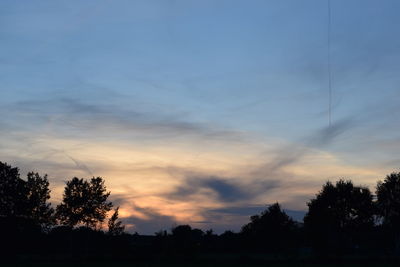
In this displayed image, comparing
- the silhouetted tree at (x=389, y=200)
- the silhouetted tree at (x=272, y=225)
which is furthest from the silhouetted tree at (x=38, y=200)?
the silhouetted tree at (x=389, y=200)

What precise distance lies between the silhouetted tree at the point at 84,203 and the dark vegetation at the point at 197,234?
0.68 feet

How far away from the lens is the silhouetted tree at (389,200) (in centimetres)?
12038

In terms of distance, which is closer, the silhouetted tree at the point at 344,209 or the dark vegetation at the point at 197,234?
the dark vegetation at the point at 197,234

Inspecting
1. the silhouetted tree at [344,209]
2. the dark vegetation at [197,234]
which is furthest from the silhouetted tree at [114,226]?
the silhouetted tree at [344,209]

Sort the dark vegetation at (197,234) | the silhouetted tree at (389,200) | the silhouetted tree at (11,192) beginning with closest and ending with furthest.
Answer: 1. the dark vegetation at (197,234)
2. the silhouetted tree at (11,192)
3. the silhouetted tree at (389,200)

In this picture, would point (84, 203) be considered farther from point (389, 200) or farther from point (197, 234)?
point (389, 200)

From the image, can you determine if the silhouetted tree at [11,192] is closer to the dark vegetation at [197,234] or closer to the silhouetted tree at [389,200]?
the dark vegetation at [197,234]

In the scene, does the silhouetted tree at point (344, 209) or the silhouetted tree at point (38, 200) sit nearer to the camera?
the silhouetted tree at point (38, 200)

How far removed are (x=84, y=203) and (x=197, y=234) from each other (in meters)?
26.6

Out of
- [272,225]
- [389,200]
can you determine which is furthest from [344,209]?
[272,225]

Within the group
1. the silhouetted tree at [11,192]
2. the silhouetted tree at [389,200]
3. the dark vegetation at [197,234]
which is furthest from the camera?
the silhouetted tree at [389,200]

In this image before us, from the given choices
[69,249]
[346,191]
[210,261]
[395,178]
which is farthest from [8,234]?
[395,178]

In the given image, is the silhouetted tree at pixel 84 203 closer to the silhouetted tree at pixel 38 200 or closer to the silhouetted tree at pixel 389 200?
the silhouetted tree at pixel 38 200

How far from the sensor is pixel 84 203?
10419cm
